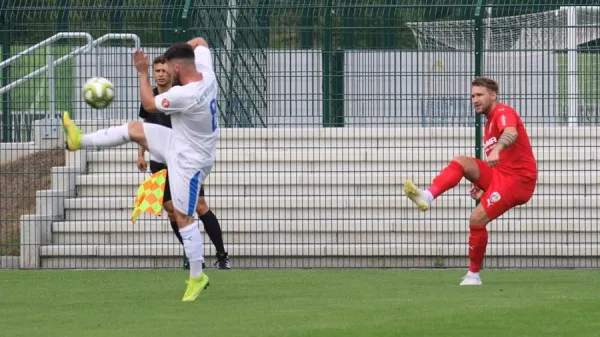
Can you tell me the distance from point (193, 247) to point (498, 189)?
2678 millimetres

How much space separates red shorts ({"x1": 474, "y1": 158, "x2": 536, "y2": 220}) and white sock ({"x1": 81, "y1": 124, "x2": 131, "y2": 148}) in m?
2.99

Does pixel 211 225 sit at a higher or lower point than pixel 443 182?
lower

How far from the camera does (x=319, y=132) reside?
16344 mm

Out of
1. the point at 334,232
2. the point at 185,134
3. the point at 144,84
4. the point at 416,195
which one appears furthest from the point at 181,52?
the point at 334,232

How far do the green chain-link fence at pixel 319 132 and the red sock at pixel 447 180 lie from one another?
344 centimetres

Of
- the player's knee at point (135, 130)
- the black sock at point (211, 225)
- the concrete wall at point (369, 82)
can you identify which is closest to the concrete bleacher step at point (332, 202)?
the concrete wall at point (369, 82)

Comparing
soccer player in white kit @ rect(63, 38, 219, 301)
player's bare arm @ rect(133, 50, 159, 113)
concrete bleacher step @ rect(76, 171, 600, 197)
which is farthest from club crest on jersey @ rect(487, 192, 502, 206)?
concrete bleacher step @ rect(76, 171, 600, 197)

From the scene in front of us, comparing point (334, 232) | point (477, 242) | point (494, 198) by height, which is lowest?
point (334, 232)

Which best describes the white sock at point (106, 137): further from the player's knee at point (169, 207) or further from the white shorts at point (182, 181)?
the player's knee at point (169, 207)

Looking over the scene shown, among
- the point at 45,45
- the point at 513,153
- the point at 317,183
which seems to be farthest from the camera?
the point at 45,45

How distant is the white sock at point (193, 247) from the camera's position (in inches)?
416

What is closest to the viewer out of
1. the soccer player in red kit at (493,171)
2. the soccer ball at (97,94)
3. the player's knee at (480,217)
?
the soccer ball at (97,94)

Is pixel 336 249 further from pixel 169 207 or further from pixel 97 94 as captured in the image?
pixel 97 94

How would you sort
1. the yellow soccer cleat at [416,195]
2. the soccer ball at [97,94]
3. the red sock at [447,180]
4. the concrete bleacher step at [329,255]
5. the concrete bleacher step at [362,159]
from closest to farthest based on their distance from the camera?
the yellow soccer cleat at [416,195] → the red sock at [447,180] → the soccer ball at [97,94] → the concrete bleacher step at [329,255] → the concrete bleacher step at [362,159]
